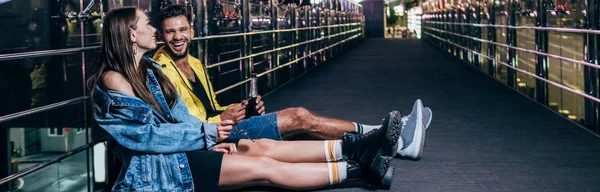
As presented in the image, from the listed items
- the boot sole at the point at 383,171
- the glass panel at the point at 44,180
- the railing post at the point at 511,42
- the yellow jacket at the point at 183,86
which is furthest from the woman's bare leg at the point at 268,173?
the glass panel at the point at 44,180

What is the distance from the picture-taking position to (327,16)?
1642 cm

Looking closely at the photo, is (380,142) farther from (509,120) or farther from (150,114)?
(509,120)

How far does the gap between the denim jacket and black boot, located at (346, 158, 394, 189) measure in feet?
2.16

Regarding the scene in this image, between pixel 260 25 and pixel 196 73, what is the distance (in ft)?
16.0

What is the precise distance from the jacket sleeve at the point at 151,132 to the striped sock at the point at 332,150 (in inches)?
23.8

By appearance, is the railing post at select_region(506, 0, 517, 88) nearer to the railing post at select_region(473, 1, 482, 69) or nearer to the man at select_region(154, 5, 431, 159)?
the railing post at select_region(473, 1, 482, 69)

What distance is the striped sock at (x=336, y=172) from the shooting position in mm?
2984

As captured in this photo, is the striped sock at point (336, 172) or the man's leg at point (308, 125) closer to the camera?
the striped sock at point (336, 172)

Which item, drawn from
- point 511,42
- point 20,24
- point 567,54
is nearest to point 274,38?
point 511,42

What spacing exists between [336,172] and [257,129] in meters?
0.56

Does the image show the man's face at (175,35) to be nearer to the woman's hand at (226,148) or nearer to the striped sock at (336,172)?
the woman's hand at (226,148)

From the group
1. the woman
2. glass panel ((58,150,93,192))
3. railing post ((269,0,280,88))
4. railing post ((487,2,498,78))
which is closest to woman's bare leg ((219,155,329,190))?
the woman

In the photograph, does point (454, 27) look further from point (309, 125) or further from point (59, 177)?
point (59, 177)

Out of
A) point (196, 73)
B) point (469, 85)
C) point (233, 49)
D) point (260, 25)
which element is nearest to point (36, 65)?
point (260, 25)
